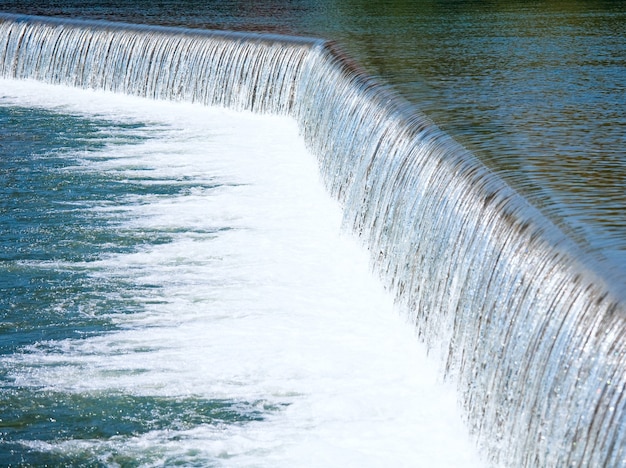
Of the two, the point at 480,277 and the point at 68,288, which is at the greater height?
the point at 480,277

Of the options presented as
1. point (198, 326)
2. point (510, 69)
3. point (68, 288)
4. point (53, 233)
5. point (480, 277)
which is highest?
point (510, 69)

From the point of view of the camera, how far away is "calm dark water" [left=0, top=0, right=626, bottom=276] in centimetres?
728

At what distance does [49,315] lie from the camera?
8539mm

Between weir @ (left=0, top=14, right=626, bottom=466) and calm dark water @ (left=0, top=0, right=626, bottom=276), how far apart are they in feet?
0.79

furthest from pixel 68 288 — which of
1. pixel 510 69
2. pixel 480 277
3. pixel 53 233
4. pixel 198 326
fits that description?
pixel 510 69

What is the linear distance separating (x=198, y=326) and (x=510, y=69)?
5736 mm

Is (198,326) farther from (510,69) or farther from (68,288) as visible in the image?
(510,69)

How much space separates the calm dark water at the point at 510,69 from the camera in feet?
23.9

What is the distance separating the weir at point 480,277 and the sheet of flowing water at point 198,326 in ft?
1.08

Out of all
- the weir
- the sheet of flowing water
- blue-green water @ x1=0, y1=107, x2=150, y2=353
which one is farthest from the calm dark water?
A: blue-green water @ x1=0, y1=107, x2=150, y2=353

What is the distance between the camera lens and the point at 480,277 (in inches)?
261

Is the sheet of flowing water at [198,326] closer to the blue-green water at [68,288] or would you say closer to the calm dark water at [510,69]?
the blue-green water at [68,288]

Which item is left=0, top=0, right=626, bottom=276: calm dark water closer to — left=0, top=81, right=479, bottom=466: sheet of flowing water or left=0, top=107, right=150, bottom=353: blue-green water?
left=0, top=81, right=479, bottom=466: sheet of flowing water

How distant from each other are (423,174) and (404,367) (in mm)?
1449
